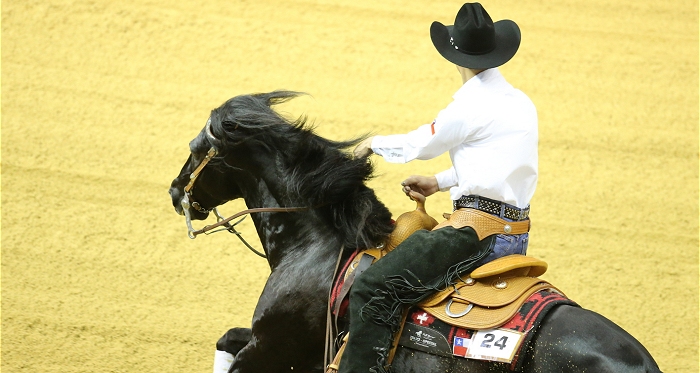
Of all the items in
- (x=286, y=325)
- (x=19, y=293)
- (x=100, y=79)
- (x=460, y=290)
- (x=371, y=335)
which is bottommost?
(x=19, y=293)

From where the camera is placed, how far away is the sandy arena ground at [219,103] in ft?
22.1

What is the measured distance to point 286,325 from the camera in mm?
4371

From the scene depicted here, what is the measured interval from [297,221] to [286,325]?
0.56m

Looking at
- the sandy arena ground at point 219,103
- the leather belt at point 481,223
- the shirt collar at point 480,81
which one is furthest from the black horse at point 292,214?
the sandy arena ground at point 219,103

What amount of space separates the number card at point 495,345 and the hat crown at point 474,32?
51.9 inches

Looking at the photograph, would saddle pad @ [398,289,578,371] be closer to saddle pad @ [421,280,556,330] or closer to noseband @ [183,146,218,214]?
saddle pad @ [421,280,556,330]

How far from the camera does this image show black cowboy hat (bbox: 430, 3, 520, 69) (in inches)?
160

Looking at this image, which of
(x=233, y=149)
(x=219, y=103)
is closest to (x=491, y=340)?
(x=233, y=149)

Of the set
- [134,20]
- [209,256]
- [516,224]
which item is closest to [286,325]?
[516,224]

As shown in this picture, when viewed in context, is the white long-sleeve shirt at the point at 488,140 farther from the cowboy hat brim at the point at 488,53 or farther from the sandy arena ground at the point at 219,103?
the sandy arena ground at the point at 219,103

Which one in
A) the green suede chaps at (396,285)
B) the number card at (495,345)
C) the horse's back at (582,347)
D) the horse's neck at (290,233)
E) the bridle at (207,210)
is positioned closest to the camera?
the horse's back at (582,347)

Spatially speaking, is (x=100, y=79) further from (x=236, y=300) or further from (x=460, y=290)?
(x=460, y=290)

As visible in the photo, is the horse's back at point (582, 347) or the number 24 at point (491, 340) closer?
the horse's back at point (582, 347)

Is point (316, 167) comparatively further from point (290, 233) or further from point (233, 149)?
point (233, 149)
